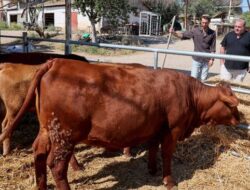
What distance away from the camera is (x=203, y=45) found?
696 cm

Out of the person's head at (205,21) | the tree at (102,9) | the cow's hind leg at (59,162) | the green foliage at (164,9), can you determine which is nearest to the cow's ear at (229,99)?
the cow's hind leg at (59,162)

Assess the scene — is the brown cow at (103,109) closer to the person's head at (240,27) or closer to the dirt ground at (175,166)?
the dirt ground at (175,166)

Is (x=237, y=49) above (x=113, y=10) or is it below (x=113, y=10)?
below

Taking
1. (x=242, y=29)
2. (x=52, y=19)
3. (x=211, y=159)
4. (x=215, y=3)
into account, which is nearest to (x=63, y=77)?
(x=211, y=159)

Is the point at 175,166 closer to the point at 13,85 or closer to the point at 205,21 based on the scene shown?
the point at 13,85

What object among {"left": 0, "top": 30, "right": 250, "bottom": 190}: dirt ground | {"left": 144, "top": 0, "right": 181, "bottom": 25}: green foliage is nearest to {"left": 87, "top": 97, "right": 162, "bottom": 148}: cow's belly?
{"left": 0, "top": 30, "right": 250, "bottom": 190}: dirt ground

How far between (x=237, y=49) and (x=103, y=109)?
401cm

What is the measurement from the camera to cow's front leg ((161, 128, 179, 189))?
4.01 m

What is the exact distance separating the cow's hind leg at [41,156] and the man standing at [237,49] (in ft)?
13.7

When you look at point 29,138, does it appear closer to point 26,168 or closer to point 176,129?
point 26,168

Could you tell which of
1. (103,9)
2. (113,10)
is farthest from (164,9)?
(103,9)

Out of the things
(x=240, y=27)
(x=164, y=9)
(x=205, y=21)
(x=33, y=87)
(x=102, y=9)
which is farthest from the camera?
(x=164, y=9)

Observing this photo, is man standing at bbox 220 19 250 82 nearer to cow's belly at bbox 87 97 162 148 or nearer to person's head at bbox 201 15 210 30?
person's head at bbox 201 15 210 30

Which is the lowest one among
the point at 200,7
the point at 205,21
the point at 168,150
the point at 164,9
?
the point at 168,150
